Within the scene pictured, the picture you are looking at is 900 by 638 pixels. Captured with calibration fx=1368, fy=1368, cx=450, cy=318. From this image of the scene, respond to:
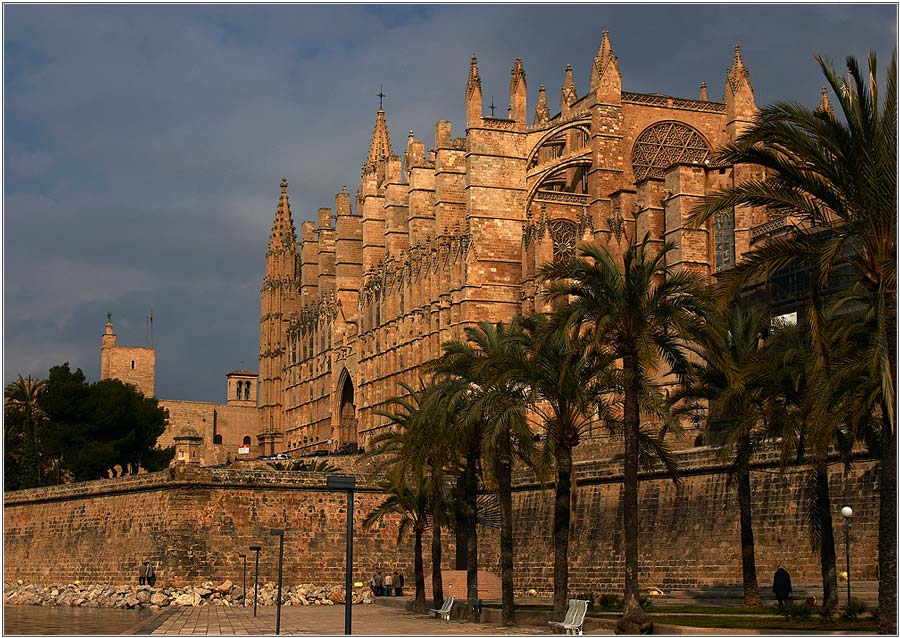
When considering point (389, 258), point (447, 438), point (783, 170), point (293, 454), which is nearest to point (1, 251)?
point (783, 170)

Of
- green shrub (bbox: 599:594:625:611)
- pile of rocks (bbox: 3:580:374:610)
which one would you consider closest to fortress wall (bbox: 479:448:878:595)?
green shrub (bbox: 599:594:625:611)

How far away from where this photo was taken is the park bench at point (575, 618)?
2066cm

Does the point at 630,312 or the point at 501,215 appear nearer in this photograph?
the point at 630,312

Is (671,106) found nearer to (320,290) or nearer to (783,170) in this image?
(320,290)

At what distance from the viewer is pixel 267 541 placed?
3719 cm

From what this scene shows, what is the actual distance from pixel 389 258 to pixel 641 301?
38.7 m

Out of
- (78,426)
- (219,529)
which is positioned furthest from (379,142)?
(219,529)

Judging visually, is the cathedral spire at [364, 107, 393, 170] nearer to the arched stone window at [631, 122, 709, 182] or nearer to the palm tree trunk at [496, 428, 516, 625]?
the arched stone window at [631, 122, 709, 182]

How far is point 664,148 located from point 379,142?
66.6ft

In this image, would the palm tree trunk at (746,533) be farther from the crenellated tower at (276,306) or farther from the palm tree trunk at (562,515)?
the crenellated tower at (276,306)

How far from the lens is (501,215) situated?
51.0 meters

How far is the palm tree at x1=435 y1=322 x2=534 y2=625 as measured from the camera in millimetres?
23953

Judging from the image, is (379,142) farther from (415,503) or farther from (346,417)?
(415,503)

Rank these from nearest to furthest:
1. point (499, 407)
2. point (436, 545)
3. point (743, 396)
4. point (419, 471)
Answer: point (743, 396)
point (499, 407)
point (419, 471)
point (436, 545)
